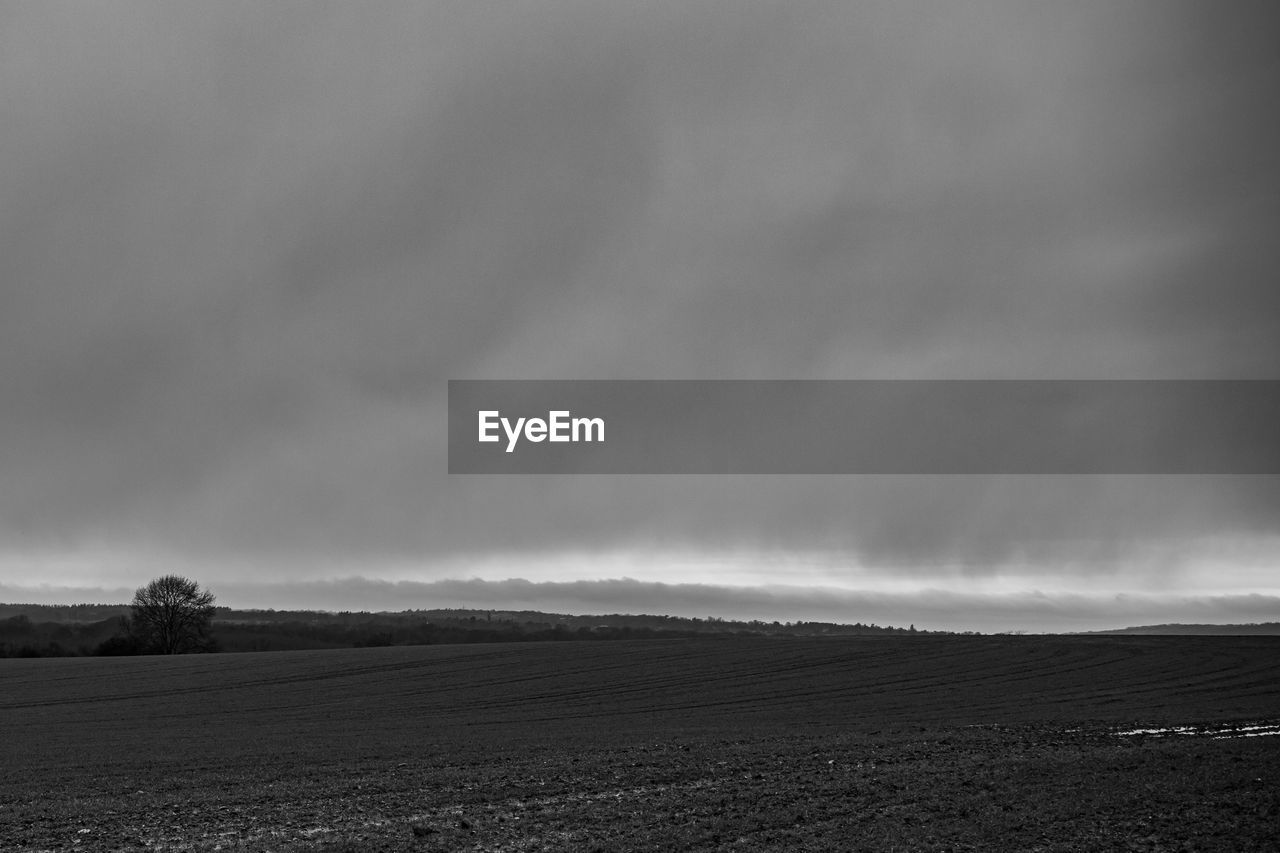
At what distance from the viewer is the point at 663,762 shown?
2506 centimetres

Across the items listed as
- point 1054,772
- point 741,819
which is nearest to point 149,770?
point 741,819

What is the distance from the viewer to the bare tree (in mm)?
108750

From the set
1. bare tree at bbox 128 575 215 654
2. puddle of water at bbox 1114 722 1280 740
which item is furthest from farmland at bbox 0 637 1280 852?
bare tree at bbox 128 575 215 654

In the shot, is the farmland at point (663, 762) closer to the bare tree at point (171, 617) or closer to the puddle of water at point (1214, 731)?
the puddle of water at point (1214, 731)

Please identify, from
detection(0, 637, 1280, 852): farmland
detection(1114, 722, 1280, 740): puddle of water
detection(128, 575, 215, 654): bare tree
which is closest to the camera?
detection(0, 637, 1280, 852): farmland

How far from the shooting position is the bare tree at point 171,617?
4281 inches

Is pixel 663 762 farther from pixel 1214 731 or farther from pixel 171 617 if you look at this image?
pixel 171 617

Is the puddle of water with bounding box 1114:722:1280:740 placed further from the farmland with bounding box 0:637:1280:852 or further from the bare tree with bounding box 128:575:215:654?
the bare tree with bounding box 128:575:215:654

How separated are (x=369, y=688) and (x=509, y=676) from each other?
30.5 feet

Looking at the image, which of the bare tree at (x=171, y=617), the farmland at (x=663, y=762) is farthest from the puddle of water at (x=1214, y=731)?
the bare tree at (x=171, y=617)

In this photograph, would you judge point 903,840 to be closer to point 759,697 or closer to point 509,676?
point 759,697

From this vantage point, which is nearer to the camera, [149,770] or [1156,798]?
[1156,798]

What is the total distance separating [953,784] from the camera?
67.2 feet

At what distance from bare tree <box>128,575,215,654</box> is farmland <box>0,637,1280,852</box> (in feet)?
140
